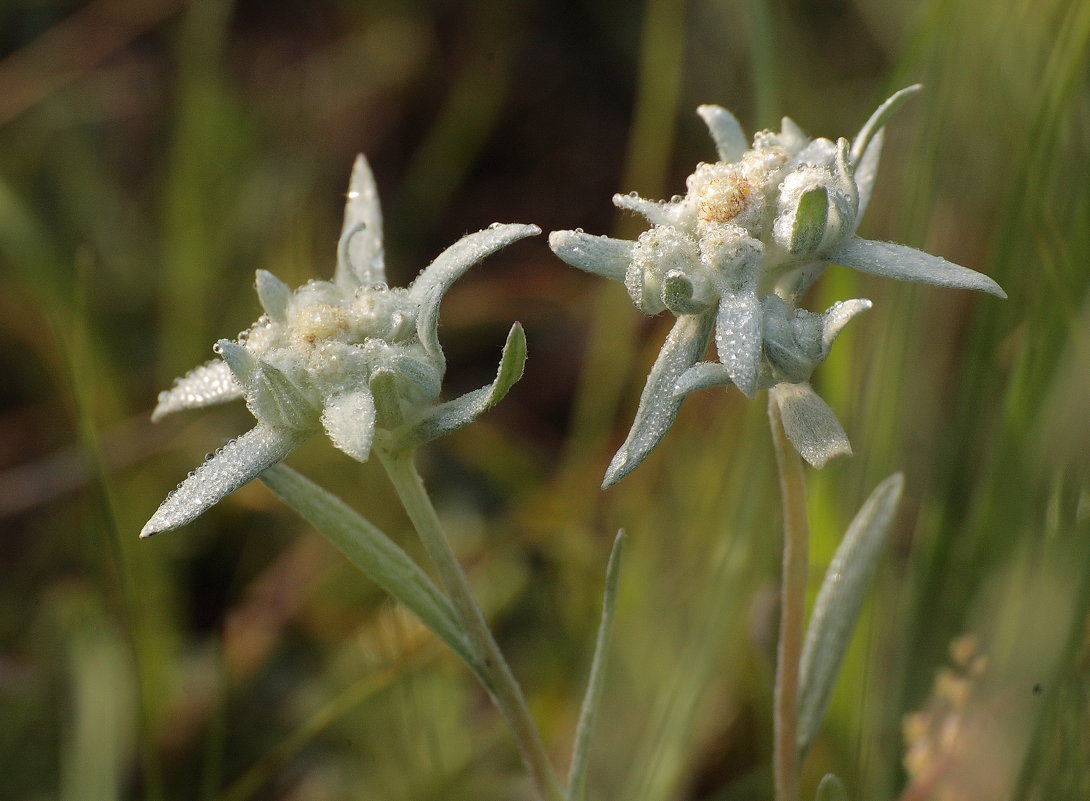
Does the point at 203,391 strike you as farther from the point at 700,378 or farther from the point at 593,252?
the point at 700,378

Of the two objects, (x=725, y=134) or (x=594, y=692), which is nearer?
(x=594, y=692)

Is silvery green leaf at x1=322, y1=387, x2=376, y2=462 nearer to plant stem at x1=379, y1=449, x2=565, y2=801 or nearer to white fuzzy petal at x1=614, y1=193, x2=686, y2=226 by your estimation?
plant stem at x1=379, y1=449, x2=565, y2=801

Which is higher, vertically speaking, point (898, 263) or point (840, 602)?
point (898, 263)

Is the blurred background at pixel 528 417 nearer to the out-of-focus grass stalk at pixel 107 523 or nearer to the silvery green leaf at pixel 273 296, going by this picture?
the out-of-focus grass stalk at pixel 107 523

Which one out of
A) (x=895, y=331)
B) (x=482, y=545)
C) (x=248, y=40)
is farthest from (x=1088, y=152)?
(x=248, y=40)

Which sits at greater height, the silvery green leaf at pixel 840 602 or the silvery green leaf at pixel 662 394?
the silvery green leaf at pixel 662 394

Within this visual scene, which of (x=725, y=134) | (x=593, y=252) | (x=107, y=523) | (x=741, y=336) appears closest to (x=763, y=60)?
(x=725, y=134)

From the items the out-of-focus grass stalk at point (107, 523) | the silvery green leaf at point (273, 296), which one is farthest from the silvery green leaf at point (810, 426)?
the out-of-focus grass stalk at point (107, 523)
